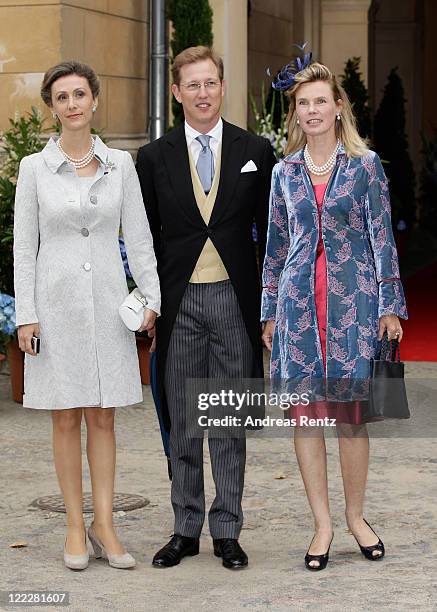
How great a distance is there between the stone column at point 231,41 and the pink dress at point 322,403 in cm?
706

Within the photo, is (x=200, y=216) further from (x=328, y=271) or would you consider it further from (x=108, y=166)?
(x=328, y=271)

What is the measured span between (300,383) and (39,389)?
98 centimetres

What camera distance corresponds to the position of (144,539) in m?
6.00

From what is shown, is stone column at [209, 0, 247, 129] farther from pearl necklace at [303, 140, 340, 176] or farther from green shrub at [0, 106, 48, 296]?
pearl necklace at [303, 140, 340, 176]

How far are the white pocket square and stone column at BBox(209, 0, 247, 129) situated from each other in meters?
6.82

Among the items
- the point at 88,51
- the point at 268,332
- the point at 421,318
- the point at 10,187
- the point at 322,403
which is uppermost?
the point at 88,51

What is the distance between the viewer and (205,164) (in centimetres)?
562

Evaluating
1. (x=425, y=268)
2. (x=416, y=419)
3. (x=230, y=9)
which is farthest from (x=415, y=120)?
(x=416, y=419)

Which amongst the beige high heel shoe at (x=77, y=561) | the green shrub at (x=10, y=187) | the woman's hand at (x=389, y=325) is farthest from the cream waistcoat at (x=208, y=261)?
the green shrub at (x=10, y=187)

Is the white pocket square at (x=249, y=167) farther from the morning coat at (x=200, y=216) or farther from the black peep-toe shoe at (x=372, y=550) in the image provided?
the black peep-toe shoe at (x=372, y=550)

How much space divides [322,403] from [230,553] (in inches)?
26.5

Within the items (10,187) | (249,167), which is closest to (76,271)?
(249,167)

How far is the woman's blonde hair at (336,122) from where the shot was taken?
17.9 ft

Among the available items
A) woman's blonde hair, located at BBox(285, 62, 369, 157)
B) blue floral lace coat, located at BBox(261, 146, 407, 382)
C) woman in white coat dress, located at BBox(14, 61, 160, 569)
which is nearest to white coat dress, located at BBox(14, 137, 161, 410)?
woman in white coat dress, located at BBox(14, 61, 160, 569)
